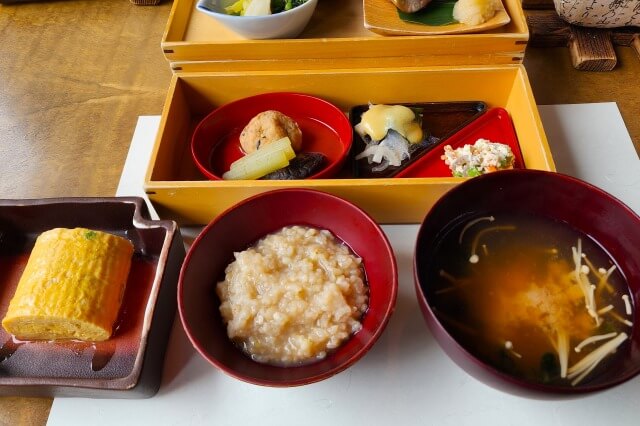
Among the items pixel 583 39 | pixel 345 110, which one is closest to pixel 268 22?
pixel 345 110

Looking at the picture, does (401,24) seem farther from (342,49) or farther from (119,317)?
(119,317)

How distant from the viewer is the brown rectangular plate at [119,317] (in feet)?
4.11

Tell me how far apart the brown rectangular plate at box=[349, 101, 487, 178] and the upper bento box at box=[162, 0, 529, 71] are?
6.1 inches

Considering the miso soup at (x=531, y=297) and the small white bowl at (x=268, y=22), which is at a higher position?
the small white bowl at (x=268, y=22)

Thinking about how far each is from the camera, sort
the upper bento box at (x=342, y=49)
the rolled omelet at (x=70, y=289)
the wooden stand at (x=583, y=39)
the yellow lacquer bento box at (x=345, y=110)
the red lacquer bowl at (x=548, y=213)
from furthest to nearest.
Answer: the wooden stand at (x=583, y=39)
the upper bento box at (x=342, y=49)
the yellow lacquer bento box at (x=345, y=110)
the rolled omelet at (x=70, y=289)
the red lacquer bowl at (x=548, y=213)

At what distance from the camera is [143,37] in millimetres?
2555

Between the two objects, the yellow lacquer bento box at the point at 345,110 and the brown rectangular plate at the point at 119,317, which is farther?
the yellow lacquer bento box at the point at 345,110

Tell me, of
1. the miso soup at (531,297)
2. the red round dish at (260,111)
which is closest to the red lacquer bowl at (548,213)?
the miso soup at (531,297)

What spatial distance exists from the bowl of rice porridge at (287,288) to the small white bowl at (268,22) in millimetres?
707

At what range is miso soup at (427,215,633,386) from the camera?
3.79 ft

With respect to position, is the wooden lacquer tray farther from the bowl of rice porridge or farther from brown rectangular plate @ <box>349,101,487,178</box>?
the bowl of rice porridge

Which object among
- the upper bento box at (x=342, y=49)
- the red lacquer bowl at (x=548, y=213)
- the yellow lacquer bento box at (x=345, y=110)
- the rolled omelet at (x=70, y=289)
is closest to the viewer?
the red lacquer bowl at (x=548, y=213)

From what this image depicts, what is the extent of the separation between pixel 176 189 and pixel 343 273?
0.57 m

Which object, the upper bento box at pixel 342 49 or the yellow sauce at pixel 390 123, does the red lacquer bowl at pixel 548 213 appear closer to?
the yellow sauce at pixel 390 123
